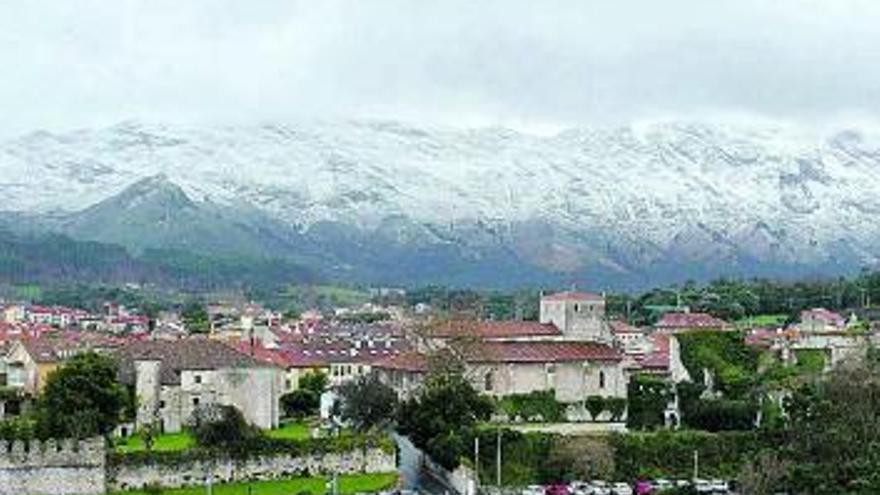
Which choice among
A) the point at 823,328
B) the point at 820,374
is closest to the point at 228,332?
the point at 823,328

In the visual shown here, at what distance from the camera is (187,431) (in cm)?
7662

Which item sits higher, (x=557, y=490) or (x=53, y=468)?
(x=53, y=468)

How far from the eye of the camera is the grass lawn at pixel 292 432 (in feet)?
244

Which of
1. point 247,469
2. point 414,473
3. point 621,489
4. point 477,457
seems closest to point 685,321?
point 414,473

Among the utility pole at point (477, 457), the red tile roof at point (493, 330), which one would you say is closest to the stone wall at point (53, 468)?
the utility pole at point (477, 457)

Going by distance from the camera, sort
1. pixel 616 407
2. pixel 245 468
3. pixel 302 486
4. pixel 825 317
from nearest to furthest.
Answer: pixel 302 486, pixel 245 468, pixel 616 407, pixel 825 317

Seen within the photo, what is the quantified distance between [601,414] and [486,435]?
Answer: 444 inches

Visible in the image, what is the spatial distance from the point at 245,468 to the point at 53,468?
27.1 ft

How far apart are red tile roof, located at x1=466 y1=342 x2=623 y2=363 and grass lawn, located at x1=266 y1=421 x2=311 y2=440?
30.2 ft

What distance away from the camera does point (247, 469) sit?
2744 inches

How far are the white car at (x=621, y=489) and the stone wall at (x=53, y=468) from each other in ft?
72.3

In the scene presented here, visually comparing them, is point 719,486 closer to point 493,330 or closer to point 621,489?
point 621,489

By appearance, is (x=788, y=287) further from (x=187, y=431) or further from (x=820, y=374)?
(x=187, y=431)

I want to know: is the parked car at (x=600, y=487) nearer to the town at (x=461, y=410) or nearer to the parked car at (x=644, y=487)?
the town at (x=461, y=410)
